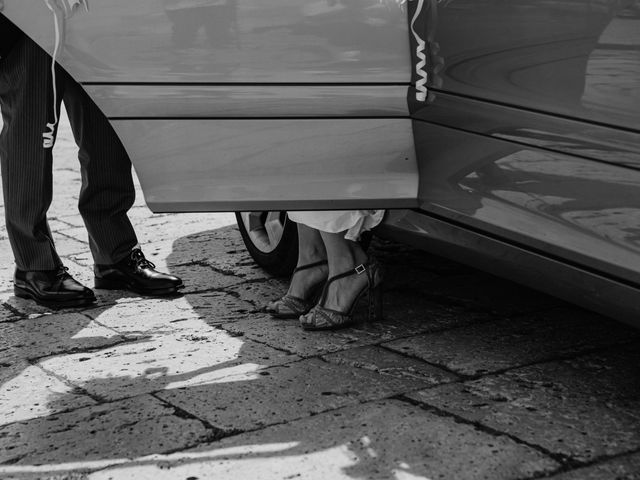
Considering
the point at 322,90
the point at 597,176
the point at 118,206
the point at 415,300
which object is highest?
the point at 322,90

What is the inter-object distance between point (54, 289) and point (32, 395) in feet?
2.81

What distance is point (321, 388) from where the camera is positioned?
2635 millimetres

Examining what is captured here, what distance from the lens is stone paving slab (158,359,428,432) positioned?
8.13 feet

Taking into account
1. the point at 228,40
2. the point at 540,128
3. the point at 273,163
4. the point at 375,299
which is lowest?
the point at 375,299

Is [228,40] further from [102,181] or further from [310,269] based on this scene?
[102,181]

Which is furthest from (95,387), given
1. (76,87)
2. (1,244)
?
(1,244)

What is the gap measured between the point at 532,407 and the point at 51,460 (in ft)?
3.67

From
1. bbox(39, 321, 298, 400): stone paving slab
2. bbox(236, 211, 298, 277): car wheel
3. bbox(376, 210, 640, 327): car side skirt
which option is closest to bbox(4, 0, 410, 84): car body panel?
bbox(376, 210, 640, 327): car side skirt

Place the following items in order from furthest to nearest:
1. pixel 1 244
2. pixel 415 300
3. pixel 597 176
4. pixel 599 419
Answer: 1. pixel 1 244
2. pixel 415 300
3. pixel 599 419
4. pixel 597 176

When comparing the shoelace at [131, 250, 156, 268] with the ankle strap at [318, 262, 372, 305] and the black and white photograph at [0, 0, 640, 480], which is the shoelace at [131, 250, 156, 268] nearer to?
the black and white photograph at [0, 0, 640, 480]

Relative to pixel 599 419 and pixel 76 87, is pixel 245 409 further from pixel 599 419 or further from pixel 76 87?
pixel 76 87

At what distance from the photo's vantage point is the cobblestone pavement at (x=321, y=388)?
7.30ft

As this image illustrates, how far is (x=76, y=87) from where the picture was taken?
3574 mm

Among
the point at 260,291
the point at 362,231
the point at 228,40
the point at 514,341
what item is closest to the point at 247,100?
the point at 228,40
